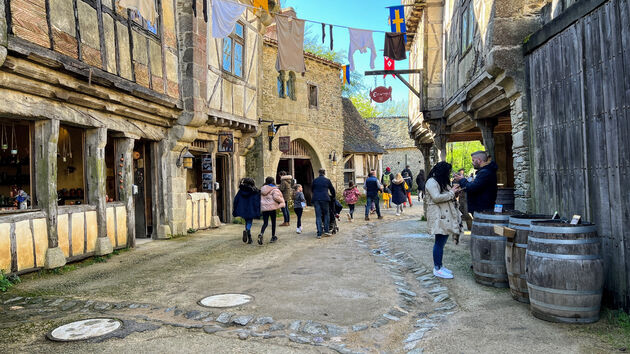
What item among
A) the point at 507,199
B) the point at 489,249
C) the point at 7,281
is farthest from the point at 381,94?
the point at 7,281

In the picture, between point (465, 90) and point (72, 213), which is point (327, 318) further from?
point (465, 90)

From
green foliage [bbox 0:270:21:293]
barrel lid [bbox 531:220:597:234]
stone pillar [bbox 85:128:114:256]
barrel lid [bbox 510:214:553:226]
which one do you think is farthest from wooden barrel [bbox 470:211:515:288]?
stone pillar [bbox 85:128:114:256]

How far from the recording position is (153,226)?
30.7ft

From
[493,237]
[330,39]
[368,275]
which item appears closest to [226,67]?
[330,39]

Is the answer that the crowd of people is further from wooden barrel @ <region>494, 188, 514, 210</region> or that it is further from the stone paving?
the stone paving

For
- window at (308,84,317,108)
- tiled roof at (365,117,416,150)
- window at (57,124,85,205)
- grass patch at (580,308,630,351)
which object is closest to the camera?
grass patch at (580,308,630,351)

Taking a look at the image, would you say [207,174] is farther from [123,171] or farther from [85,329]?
[85,329]

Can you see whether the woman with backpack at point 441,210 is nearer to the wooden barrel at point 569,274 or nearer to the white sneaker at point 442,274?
the white sneaker at point 442,274

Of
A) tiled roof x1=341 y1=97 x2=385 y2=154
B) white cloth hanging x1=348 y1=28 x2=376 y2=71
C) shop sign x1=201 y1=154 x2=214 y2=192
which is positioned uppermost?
white cloth hanging x1=348 y1=28 x2=376 y2=71

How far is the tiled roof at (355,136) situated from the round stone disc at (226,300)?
15.9 meters

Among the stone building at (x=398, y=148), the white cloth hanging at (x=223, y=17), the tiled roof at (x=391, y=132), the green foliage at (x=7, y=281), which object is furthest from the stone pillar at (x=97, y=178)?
the tiled roof at (x=391, y=132)

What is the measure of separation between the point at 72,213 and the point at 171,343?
434cm

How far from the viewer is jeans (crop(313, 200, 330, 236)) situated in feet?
29.7

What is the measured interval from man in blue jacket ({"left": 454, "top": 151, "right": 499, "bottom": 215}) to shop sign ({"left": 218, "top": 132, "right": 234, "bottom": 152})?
7.21m
